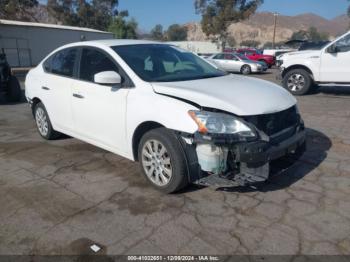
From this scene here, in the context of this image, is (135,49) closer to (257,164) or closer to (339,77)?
(257,164)

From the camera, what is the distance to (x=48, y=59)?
221 inches

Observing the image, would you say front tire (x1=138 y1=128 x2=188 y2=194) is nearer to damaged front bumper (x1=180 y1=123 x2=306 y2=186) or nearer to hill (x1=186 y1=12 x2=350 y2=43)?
damaged front bumper (x1=180 y1=123 x2=306 y2=186)

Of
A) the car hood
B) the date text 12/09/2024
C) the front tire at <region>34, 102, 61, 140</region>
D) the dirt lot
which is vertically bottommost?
the date text 12/09/2024

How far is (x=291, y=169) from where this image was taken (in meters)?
4.35

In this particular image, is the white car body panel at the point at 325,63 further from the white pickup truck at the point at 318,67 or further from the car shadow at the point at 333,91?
the car shadow at the point at 333,91

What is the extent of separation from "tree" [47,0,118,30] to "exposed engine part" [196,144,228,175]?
57.7 metres

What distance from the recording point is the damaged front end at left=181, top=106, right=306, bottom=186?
3234 mm

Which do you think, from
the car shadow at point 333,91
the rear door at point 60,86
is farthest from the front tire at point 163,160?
the car shadow at point 333,91

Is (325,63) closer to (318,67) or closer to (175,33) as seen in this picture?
(318,67)

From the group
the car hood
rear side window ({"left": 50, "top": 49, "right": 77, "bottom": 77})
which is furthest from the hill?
the car hood

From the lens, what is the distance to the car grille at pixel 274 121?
11.1ft

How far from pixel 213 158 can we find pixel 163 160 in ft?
1.95

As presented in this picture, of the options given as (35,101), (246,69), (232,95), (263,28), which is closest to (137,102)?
(232,95)

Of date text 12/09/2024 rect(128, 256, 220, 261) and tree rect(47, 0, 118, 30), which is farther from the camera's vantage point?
tree rect(47, 0, 118, 30)
